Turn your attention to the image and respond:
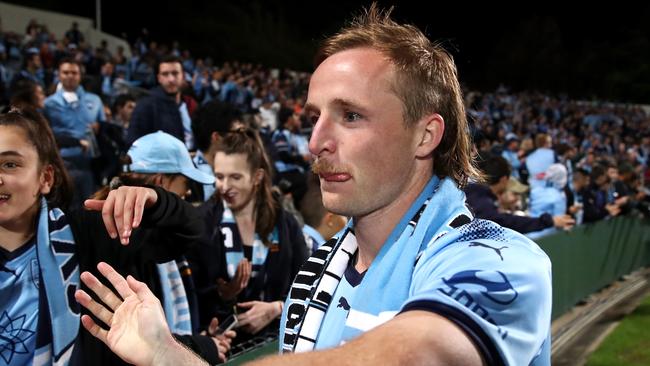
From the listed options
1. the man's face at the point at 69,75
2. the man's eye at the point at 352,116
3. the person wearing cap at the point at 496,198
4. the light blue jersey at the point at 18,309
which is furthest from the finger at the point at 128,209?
the man's face at the point at 69,75

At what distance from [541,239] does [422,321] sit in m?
5.73

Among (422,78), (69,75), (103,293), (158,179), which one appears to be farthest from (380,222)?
(69,75)

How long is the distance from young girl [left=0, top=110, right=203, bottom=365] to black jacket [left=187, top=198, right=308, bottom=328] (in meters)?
0.86

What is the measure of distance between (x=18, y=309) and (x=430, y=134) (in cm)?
149

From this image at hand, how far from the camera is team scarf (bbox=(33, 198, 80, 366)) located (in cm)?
234

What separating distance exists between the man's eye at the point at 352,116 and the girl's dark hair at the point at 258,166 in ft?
7.66

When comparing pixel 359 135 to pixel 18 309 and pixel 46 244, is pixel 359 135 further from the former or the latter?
pixel 18 309

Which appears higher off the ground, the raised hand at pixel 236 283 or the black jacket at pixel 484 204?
the black jacket at pixel 484 204

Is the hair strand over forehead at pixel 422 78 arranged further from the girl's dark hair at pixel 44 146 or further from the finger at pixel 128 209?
the girl's dark hair at pixel 44 146

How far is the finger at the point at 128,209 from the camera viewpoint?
1.94m

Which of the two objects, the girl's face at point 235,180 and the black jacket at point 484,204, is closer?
the girl's face at point 235,180

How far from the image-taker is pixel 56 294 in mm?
2348

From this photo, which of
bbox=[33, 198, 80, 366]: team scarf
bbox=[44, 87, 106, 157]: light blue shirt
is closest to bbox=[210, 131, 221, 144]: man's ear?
bbox=[44, 87, 106, 157]: light blue shirt

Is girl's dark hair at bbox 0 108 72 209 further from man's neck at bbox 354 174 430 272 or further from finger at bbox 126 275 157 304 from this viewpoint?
man's neck at bbox 354 174 430 272
